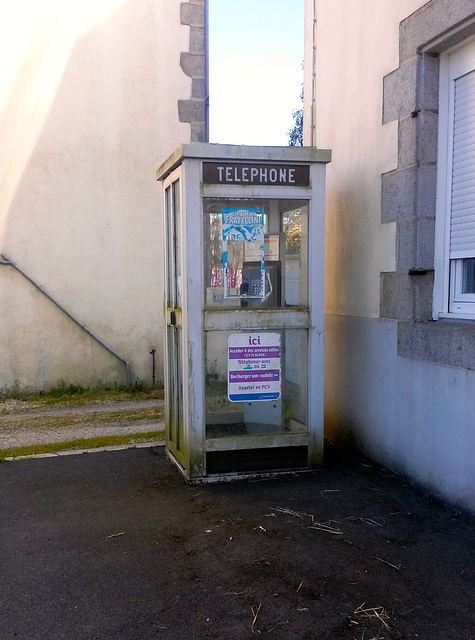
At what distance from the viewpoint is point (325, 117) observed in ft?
18.7

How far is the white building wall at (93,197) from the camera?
824cm

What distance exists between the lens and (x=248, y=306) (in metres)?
4.66

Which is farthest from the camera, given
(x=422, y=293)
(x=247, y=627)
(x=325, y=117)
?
(x=325, y=117)

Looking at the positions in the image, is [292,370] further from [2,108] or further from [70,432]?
[2,108]

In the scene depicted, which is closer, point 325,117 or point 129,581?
point 129,581

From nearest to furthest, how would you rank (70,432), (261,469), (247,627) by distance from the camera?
(247,627)
(261,469)
(70,432)

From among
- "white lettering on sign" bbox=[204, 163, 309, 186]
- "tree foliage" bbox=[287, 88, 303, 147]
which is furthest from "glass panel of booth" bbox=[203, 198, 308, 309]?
"tree foliage" bbox=[287, 88, 303, 147]

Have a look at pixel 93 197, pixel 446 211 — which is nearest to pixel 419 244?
pixel 446 211

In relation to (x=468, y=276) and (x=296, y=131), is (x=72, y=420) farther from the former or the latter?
(x=296, y=131)

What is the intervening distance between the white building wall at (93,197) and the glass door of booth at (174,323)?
3.61 meters

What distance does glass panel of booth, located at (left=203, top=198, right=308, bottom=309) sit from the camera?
14.9 ft

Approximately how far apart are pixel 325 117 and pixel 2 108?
15.6ft

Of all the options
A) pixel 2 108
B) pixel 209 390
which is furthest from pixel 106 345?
pixel 209 390

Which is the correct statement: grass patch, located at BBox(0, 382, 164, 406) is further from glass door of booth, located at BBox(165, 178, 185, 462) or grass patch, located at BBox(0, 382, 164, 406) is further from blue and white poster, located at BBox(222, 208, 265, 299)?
blue and white poster, located at BBox(222, 208, 265, 299)
